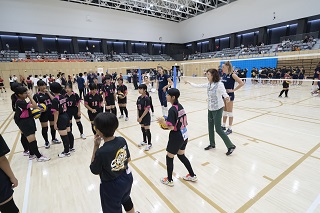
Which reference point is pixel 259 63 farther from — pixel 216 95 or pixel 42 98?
pixel 42 98

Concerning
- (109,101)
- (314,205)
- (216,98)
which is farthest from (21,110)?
(314,205)

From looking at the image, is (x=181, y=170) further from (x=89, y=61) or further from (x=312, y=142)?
(x=89, y=61)

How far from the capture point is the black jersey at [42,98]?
4312 millimetres

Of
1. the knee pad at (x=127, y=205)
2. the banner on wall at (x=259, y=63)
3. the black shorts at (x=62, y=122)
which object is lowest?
the knee pad at (x=127, y=205)

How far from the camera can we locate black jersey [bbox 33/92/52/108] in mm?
4312

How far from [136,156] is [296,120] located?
5.91 m

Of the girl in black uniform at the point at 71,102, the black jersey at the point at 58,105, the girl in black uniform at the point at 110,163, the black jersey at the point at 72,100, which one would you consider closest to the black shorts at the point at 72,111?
the girl in black uniform at the point at 71,102

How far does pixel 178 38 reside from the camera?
132 ft

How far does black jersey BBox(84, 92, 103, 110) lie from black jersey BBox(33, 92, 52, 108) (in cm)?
89

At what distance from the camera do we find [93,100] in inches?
190

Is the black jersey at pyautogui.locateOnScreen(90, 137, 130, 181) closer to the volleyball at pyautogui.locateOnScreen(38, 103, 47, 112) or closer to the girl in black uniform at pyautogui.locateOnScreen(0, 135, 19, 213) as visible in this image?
the girl in black uniform at pyautogui.locateOnScreen(0, 135, 19, 213)

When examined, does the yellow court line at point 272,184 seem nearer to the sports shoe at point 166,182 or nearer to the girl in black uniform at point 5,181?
the sports shoe at point 166,182

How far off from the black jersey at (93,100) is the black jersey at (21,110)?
1.44 m

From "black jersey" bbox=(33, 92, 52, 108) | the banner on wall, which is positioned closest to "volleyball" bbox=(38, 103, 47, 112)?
"black jersey" bbox=(33, 92, 52, 108)
